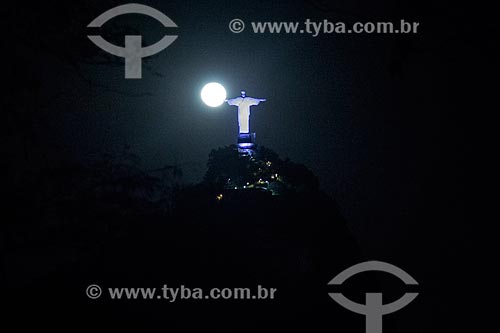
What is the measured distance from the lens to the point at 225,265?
6.07 m

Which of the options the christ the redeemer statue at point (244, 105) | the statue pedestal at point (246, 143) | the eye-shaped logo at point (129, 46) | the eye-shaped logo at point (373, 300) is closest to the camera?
the eye-shaped logo at point (129, 46)

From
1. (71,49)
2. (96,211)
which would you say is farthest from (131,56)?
(96,211)

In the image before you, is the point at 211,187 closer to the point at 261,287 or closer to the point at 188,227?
the point at 188,227

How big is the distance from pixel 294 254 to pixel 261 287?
0.82 m

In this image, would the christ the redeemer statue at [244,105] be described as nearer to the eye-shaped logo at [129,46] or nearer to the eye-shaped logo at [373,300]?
the eye-shaped logo at [129,46]

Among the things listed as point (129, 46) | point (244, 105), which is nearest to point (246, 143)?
point (244, 105)

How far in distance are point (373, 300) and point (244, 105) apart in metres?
4.22

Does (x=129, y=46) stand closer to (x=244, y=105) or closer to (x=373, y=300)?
(x=244, y=105)

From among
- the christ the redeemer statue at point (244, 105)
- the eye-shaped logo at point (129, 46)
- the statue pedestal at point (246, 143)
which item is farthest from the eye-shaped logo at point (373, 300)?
the eye-shaped logo at point (129, 46)

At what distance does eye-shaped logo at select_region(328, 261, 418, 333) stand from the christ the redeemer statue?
3.33 m

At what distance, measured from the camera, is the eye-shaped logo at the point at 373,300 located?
6.18 metres

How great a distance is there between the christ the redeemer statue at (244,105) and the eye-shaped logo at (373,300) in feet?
10.9

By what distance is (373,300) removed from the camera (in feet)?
22.2

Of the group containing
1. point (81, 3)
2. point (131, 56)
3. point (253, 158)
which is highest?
point (81, 3)
